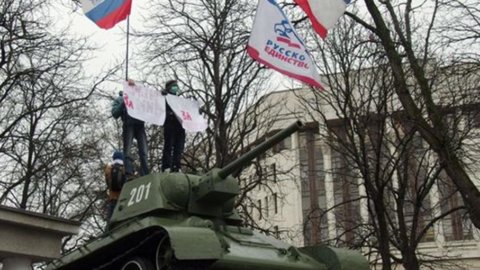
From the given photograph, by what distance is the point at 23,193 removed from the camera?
2172 centimetres

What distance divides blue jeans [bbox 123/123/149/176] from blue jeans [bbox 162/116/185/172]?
1.03ft

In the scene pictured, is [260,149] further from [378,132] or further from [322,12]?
[378,132]

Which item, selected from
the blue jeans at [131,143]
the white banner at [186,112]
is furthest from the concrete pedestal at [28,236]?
the white banner at [186,112]

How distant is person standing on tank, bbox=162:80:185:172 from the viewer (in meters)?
10.5

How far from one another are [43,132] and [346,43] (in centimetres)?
A: 953

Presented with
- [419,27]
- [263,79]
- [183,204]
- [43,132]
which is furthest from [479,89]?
[43,132]

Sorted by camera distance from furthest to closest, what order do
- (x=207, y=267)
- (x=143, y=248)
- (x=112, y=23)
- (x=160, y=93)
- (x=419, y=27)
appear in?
1. (x=419, y=27)
2. (x=112, y=23)
3. (x=160, y=93)
4. (x=143, y=248)
5. (x=207, y=267)

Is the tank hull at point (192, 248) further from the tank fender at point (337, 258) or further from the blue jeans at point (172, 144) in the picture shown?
the blue jeans at point (172, 144)

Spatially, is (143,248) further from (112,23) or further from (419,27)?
(419,27)

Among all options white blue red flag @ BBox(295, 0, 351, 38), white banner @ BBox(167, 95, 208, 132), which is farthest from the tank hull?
white blue red flag @ BBox(295, 0, 351, 38)

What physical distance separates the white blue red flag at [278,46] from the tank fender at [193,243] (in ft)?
10.6

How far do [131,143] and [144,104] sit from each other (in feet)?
2.26

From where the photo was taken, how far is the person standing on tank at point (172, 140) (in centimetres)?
1045

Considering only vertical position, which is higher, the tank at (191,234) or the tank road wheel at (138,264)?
the tank at (191,234)
